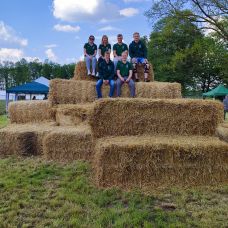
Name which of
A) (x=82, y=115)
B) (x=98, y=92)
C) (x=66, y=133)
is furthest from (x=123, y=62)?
(x=66, y=133)

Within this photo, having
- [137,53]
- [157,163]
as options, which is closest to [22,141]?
[157,163]

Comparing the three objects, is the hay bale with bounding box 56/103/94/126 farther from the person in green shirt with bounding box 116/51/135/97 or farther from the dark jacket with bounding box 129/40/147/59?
the dark jacket with bounding box 129/40/147/59

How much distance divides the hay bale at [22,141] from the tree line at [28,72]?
1467 inches

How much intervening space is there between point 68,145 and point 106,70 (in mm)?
2495

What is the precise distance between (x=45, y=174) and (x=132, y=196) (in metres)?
1.72

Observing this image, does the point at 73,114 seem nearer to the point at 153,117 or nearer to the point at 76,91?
the point at 76,91

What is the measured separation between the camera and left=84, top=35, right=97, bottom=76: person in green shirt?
31.7 feet

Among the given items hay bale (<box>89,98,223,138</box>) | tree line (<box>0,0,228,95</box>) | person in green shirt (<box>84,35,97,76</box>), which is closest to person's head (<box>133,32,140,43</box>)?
person in green shirt (<box>84,35,97,76</box>)

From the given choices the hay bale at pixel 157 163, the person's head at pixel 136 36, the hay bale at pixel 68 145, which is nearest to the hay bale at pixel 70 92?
the person's head at pixel 136 36

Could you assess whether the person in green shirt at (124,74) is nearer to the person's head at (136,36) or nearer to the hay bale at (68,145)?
the person's head at (136,36)

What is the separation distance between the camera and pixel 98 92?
8.77 meters

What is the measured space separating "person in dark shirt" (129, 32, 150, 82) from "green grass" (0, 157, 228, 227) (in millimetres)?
4779

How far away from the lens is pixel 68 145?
7.00m

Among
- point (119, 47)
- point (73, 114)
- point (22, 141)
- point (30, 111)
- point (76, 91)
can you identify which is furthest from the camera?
point (119, 47)
